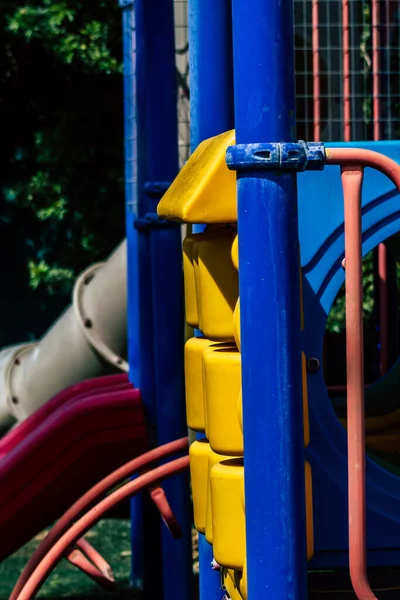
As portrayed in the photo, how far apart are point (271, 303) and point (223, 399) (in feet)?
0.97

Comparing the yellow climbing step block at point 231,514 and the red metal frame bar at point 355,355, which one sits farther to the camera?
the yellow climbing step block at point 231,514

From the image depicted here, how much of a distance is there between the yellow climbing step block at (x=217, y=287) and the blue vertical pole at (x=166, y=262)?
47.1 inches

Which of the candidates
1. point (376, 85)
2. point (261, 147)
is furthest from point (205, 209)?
point (376, 85)

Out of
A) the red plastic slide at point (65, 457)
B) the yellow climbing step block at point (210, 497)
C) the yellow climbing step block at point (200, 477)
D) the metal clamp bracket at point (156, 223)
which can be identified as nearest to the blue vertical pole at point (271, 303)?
the yellow climbing step block at point (210, 497)

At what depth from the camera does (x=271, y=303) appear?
72.3 inches

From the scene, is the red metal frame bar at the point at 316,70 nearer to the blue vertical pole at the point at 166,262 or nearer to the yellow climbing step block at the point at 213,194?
the blue vertical pole at the point at 166,262

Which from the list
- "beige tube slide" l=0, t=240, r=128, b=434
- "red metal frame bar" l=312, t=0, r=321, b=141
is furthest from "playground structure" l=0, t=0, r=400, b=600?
"beige tube slide" l=0, t=240, r=128, b=434

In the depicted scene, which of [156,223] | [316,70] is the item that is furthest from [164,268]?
[316,70]

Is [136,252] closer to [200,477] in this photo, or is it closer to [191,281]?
[191,281]

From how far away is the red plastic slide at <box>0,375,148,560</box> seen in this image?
11.9 feet

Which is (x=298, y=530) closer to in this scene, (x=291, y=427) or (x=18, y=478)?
(x=291, y=427)

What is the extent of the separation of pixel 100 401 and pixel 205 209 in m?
1.75

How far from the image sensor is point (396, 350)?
435cm

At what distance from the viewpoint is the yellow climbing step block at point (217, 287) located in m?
2.20
